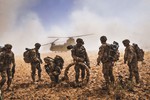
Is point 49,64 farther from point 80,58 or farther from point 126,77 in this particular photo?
point 126,77

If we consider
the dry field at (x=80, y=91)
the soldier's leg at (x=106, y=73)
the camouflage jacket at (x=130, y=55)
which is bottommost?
the dry field at (x=80, y=91)

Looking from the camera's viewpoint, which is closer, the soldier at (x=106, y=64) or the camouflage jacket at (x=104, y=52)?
the soldier at (x=106, y=64)

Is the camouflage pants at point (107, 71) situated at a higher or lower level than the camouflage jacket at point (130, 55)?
lower

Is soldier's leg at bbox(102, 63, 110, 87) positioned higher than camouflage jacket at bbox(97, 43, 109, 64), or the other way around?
camouflage jacket at bbox(97, 43, 109, 64)

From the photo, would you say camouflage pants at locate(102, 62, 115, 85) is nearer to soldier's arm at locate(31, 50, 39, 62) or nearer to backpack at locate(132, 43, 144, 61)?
backpack at locate(132, 43, 144, 61)

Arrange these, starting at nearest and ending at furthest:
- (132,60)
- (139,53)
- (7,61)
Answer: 1. (132,60)
2. (139,53)
3. (7,61)

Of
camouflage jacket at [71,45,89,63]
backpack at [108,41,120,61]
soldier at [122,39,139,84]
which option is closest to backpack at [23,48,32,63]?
camouflage jacket at [71,45,89,63]

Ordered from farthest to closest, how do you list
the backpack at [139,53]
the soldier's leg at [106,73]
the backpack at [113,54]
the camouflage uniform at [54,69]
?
the camouflage uniform at [54,69] → the backpack at [139,53] → the backpack at [113,54] → the soldier's leg at [106,73]

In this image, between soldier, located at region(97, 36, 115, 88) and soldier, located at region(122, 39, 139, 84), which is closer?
soldier, located at region(97, 36, 115, 88)

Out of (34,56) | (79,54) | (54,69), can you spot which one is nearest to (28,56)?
A: (34,56)

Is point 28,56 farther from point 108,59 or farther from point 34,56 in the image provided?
point 108,59

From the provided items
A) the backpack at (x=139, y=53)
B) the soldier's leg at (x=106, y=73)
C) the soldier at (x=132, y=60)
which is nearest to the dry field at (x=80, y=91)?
the soldier's leg at (x=106, y=73)

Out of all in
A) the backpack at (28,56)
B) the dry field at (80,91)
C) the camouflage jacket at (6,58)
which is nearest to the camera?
the dry field at (80,91)

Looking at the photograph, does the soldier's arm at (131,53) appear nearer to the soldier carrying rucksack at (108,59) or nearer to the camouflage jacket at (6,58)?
the soldier carrying rucksack at (108,59)
